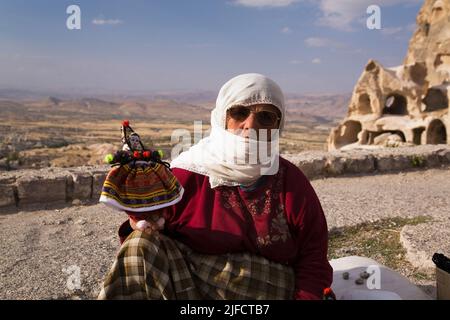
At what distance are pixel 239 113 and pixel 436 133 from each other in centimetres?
1564

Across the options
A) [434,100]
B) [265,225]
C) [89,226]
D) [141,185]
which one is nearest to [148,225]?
[141,185]

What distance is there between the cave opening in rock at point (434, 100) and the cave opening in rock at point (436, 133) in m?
1.34

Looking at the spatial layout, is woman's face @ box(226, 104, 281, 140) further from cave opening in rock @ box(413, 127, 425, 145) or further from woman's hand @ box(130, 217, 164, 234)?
cave opening in rock @ box(413, 127, 425, 145)

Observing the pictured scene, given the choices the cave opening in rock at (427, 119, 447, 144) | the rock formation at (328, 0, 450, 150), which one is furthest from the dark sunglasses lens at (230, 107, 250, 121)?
the cave opening in rock at (427, 119, 447, 144)

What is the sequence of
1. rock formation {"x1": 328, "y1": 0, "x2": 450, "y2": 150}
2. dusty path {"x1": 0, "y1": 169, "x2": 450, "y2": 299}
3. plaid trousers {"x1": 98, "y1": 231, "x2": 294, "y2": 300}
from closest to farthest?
plaid trousers {"x1": 98, "y1": 231, "x2": 294, "y2": 300}, dusty path {"x1": 0, "y1": 169, "x2": 450, "y2": 299}, rock formation {"x1": 328, "y1": 0, "x2": 450, "y2": 150}

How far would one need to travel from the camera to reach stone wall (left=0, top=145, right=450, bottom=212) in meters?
5.71

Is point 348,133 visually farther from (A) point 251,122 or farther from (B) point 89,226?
(A) point 251,122

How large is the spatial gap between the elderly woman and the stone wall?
13.4ft

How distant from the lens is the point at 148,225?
2.10m

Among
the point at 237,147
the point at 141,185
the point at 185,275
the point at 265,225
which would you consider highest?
the point at 237,147

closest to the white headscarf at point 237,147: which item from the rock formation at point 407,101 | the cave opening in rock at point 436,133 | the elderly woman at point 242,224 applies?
the elderly woman at point 242,224

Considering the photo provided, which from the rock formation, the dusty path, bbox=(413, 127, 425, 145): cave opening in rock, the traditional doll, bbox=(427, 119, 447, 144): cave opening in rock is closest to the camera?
the traditional doll

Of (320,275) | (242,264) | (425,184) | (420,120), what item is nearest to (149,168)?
(242,264)

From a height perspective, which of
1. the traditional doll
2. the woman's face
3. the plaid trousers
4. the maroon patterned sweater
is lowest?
the plaid trousers
